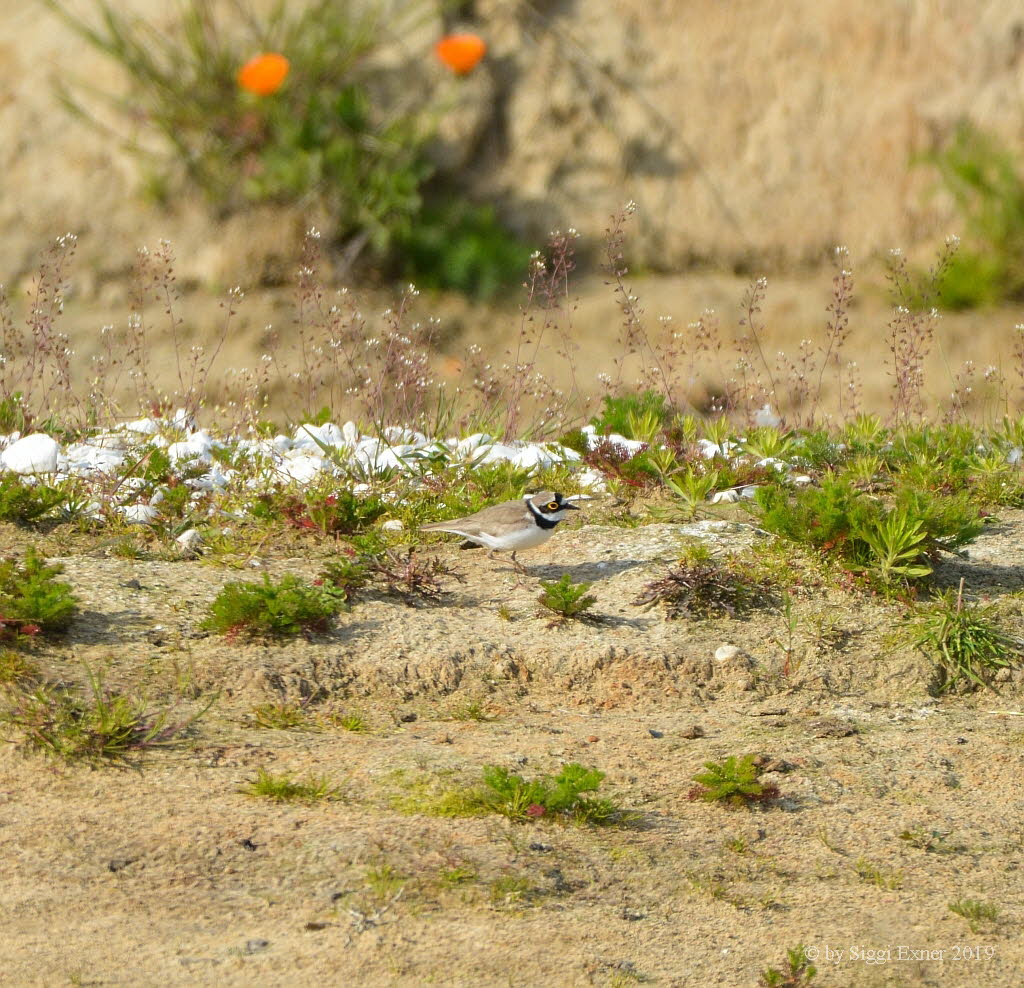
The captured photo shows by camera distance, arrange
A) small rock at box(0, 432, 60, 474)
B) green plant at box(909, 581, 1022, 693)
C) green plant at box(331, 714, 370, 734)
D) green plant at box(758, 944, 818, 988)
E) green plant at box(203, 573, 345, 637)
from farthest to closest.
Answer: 1. small rock at box(0, 432, 60, 474)
2. green plant at box(909, 581, 1022, 693)
3. green plant at box(203, 573, 345, 637)
4. green plant at box(331, 714, 370, 734)
5. green plant at box(758, 944, 818, 988)

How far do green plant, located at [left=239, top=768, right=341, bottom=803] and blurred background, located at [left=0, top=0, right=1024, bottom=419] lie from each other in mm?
7261

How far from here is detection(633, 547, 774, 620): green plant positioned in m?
5.42

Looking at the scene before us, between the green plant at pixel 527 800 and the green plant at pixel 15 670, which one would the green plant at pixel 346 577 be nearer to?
the green plant at pixel 15 670

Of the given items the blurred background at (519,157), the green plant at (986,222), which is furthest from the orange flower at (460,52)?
the green plant at (986,222)

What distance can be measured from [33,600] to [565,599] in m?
1.88

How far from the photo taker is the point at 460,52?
11.7 meters

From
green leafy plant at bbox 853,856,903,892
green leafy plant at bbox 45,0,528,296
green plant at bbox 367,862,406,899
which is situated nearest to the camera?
green plant at bbox 367,862,406,899

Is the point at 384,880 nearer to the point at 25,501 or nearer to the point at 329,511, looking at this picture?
the point at 329,511

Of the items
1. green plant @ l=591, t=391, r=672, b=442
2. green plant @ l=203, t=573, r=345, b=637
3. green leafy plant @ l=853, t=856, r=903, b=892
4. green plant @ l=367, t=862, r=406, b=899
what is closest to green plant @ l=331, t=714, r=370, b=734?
green plant @ l=203, t=573, r=345, b=637

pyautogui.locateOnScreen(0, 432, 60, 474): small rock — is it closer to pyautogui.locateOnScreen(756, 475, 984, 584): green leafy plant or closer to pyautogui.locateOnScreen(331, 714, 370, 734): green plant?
pyautogui.locateOnScreen(331, 714, 370, 734): green plant

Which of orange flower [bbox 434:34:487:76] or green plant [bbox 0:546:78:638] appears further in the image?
orange flower [bbox 434:34:487:76]

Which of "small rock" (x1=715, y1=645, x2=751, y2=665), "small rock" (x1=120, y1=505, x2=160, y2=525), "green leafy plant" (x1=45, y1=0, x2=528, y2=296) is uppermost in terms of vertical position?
"green leafy plant" (x1=45, y1=0, x2=528, y2=296)

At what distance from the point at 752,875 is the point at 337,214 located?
27.7ft

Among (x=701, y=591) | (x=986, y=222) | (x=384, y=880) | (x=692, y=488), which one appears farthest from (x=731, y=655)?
(x=986, y=222)
